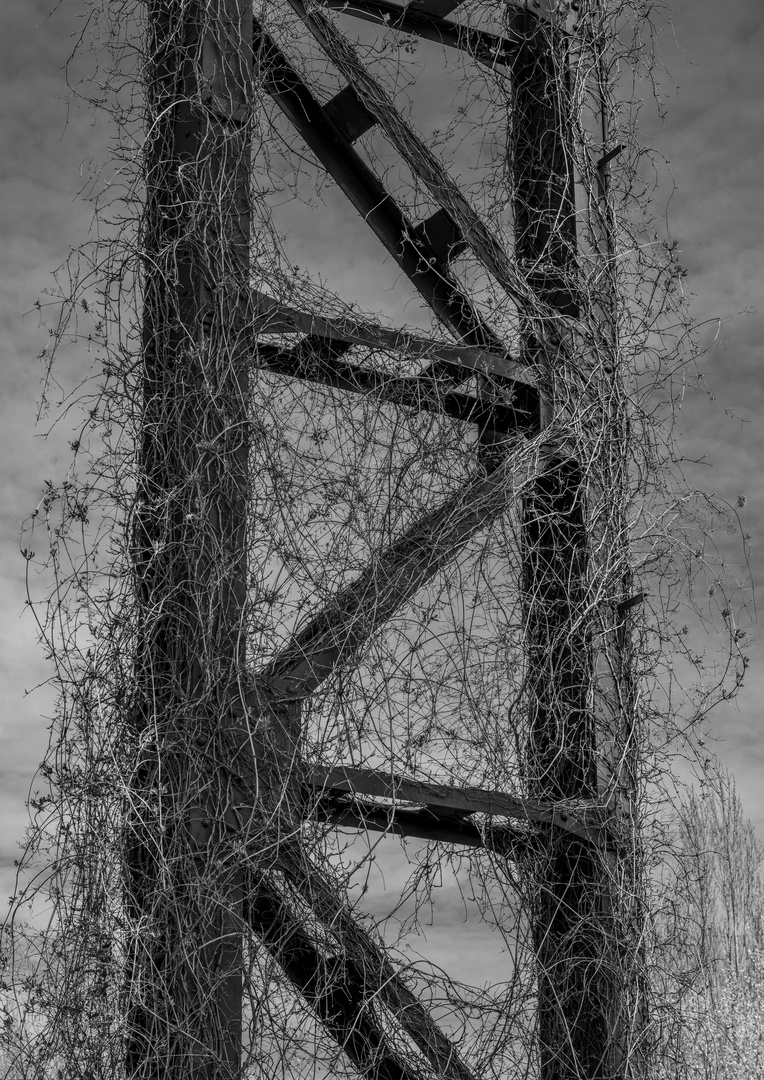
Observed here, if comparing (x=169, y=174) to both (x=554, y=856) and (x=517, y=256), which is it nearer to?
(x=517, y=256)

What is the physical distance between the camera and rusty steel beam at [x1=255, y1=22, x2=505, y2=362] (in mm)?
4156

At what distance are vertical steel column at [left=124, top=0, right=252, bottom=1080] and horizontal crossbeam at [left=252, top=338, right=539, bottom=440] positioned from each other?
0.24m

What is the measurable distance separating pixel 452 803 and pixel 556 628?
2.75ft

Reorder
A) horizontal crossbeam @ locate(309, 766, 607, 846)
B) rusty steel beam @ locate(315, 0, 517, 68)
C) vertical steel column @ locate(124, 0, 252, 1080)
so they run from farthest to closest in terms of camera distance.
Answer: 1. rusty steel beam @ locate(315, 0, 517, 68)
2. horizontal crossbeam @ locate(309, 766, 607, 846)
3. vertical steel column @ locate(124, 0, 252, 1080)

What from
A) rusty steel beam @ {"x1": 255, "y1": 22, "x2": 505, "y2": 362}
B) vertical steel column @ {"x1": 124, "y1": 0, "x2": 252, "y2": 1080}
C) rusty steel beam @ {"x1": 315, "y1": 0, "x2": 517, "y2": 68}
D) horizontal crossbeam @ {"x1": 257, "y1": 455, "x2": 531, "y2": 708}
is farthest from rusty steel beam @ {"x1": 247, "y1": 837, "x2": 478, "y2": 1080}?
rusty steel beam @ {"x1": 315, "y1": 0, "x2": 517, "y2": 68}

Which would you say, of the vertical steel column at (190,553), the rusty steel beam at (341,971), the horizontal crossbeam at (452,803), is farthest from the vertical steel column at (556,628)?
the vertical steel column at (190,553)

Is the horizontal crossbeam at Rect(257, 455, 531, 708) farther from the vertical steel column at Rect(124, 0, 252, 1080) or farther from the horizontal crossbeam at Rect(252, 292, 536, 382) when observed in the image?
the horizontal crossbeam at Rect(252, 292, 536, 382)

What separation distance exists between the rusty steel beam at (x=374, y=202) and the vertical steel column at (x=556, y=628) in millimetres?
260

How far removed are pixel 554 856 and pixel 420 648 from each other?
891 mm

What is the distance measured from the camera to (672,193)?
5.01 m

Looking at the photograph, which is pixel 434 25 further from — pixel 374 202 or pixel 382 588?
pixel 382 588

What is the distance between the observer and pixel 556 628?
4.36 metres

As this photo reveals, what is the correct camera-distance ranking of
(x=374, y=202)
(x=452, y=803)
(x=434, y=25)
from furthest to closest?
1. (x=434, y=25)
2. (x=374, y=202)
3. (x=452, y=803)

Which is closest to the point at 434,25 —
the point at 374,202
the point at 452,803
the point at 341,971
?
the point at 374,202
